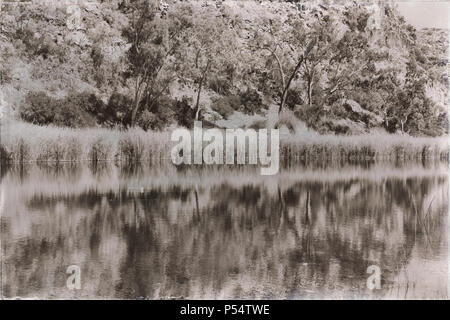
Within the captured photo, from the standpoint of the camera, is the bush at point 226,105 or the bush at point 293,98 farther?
the bush at point 293,98

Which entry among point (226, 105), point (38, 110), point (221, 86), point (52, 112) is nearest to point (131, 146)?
point (52, 112)

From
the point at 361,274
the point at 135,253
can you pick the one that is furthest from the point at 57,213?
the point at 361,274

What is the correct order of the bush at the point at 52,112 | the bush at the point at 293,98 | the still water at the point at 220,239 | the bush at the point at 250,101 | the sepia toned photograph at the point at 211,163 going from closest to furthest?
the still water at the point at 220,239 < the sepia toned photograph at the point at 211,163 < the bush at the point at 52,112 < the bush at the point at 250,101 < the bush at the point at 293,98

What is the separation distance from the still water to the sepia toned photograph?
1.6 inches

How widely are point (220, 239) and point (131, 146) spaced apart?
1550 cm

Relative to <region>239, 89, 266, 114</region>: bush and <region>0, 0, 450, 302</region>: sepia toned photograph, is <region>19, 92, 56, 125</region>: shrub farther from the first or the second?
<region>239, 89, 266, 114</region>: bush

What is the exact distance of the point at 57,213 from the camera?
11539 mm

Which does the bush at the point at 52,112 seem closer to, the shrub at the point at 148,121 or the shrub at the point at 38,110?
the shrub at the point at 38,110

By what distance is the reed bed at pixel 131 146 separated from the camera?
72.0 feet

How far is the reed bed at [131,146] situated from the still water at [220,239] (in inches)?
216

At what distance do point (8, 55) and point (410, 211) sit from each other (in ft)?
95.5

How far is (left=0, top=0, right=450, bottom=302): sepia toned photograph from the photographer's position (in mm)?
7531

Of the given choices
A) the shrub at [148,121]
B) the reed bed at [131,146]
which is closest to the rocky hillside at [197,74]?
the shrub at [148,121]

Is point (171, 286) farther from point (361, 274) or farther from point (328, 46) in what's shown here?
point (328, 46)
